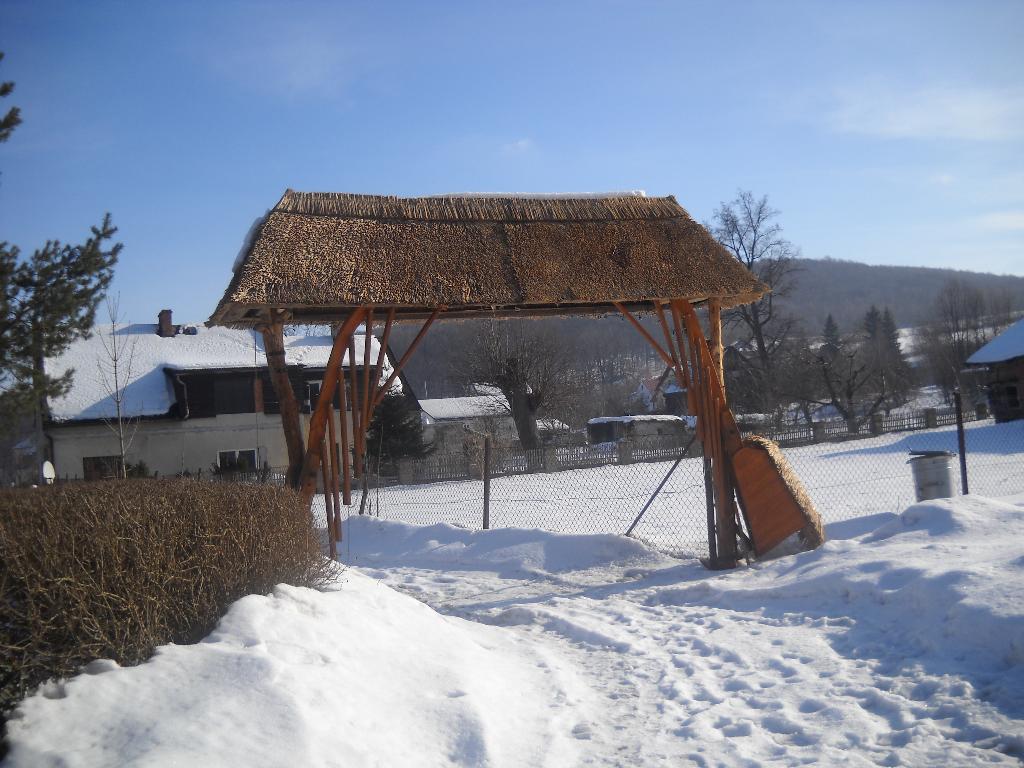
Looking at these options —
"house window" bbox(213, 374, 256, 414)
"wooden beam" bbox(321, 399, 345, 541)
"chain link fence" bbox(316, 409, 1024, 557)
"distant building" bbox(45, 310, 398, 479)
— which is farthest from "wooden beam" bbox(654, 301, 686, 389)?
"house window" bbox(213, 374, 256, 414)

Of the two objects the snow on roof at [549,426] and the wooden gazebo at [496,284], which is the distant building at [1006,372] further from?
the wooden gazebo at [496,284]

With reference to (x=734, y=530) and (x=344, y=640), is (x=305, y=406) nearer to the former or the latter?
(x=734, y=530)

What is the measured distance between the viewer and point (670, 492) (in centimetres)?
2042

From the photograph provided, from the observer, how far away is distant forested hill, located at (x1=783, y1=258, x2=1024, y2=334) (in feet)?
403

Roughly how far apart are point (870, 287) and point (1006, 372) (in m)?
112

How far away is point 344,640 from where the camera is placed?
5.45m

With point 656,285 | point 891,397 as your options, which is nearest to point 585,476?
point 656,285

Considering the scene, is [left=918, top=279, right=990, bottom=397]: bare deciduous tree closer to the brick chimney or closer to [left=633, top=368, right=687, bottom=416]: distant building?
[left=633, top=368, right=687, bottom=416]: distant building

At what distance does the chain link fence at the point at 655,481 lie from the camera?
1502 cm

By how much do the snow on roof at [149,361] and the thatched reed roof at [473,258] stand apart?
800 inches

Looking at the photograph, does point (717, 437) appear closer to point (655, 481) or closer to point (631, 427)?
point (655, 481)

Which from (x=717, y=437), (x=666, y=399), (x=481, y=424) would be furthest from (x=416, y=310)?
(x=666, y=399)

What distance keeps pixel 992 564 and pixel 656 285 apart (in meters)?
4.69

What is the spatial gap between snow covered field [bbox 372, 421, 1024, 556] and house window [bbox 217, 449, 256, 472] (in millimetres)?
8372
